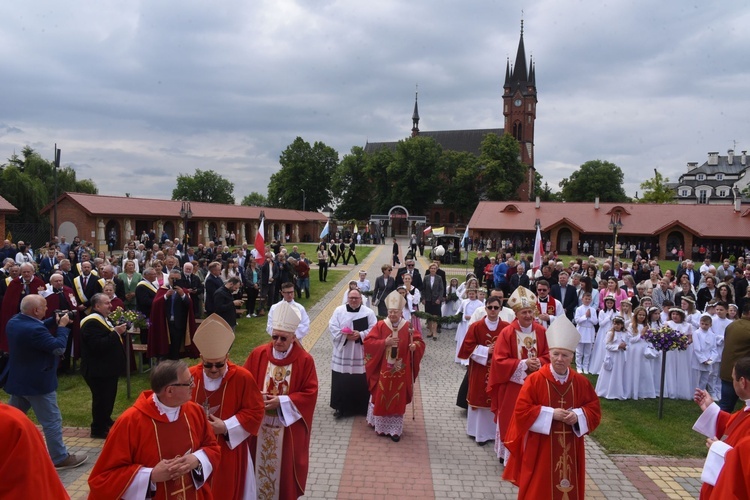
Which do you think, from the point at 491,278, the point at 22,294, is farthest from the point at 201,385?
the point at 491,278

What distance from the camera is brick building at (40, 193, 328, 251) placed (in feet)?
105

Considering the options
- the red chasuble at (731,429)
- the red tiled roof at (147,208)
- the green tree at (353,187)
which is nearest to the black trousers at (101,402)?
the red chasuble at (731,429)

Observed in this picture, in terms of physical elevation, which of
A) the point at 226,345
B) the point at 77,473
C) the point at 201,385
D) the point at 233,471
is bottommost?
the point at 77,473

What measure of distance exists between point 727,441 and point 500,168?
58.8 meters

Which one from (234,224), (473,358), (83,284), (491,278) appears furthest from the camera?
(234,224)

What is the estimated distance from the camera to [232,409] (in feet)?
14.3

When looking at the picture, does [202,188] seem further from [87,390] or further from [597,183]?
[87,390]

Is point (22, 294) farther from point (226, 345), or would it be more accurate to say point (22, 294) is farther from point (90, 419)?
point (226, 345)

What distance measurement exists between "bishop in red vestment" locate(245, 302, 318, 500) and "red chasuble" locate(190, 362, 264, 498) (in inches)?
15.2

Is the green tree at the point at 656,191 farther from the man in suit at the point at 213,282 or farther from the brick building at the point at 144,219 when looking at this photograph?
the man in suit at the point at 213,282

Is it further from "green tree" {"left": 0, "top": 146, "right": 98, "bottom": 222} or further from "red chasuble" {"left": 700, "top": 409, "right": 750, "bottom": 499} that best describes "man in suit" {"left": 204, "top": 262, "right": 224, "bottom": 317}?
"green tree" {"left": 0, "top": 146, "right": 98, "bottom": 222}

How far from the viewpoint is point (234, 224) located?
4466cm

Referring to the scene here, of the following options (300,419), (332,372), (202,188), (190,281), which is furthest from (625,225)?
(202,188)

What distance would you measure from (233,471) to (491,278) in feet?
48.4
